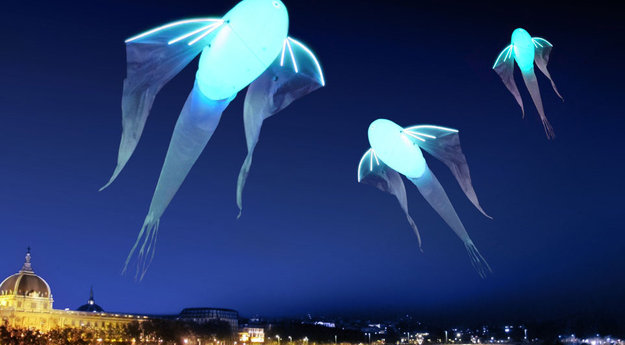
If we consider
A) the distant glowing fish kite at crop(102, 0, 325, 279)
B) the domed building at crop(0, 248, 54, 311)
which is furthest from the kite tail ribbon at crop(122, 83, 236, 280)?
the domed building at crop(0, 248, 54, 311)

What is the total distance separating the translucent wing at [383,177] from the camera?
20016 mm

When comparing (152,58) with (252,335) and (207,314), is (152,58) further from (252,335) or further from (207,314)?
(252,335)

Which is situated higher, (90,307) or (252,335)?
(90,307)

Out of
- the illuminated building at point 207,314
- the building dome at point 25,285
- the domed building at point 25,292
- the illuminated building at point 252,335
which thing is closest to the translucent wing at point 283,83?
the domed building at point 25,292

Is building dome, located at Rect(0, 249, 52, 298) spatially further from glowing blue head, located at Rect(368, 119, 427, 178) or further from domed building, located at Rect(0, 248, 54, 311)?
glowing blue head, located at Rect(368, 119, 427, 178)

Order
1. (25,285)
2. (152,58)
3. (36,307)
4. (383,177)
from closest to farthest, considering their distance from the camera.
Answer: (152,58), (383,177), (36,307), (25,285)

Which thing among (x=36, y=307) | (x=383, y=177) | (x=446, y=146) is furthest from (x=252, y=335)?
(x=446, y=146)

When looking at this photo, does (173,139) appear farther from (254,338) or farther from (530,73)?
(254,338)

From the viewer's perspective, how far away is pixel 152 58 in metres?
11.5

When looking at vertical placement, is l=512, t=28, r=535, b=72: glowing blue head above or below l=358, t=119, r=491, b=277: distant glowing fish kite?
above

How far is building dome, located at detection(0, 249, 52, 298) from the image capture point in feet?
394

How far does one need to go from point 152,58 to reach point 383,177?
1037 cm

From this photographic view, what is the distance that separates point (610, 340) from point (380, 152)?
170525 millimetres

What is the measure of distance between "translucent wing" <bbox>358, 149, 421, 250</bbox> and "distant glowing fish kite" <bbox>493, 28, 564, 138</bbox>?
496 cm
